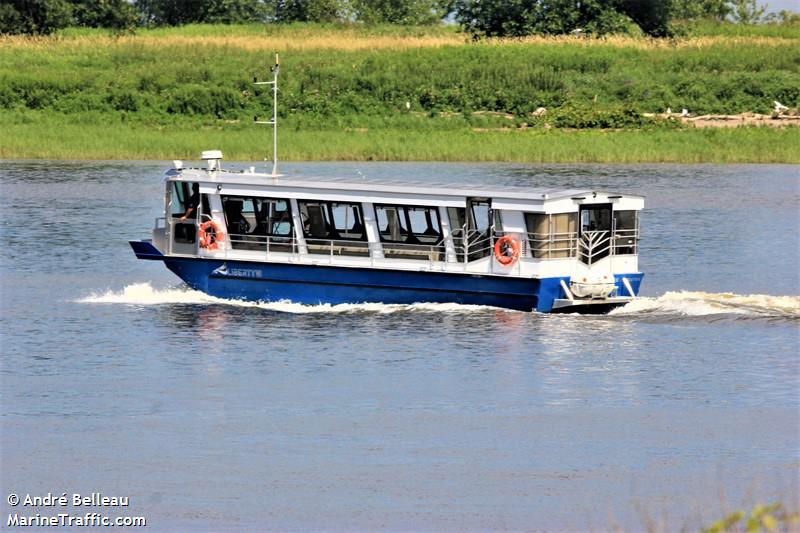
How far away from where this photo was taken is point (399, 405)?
24641 millimetres

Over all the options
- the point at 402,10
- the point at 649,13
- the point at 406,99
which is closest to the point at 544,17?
the point at 649,13

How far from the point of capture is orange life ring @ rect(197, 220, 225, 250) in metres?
32.3

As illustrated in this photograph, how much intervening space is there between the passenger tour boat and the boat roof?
0.03m

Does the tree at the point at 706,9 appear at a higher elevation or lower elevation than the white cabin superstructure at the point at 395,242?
higher

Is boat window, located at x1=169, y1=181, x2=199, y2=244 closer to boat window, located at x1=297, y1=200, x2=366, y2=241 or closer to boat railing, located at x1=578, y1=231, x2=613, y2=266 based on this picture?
boat window, located at x1=297, y1=200, x2=366, y2=241

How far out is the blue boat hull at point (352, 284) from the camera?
30.4 m

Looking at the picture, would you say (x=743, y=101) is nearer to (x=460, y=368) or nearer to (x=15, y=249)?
(x=15, y=249)

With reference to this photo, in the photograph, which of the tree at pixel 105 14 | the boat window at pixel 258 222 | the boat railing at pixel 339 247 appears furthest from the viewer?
the tree at pixel 105 14

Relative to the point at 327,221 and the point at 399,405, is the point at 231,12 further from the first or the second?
the point at 399,405

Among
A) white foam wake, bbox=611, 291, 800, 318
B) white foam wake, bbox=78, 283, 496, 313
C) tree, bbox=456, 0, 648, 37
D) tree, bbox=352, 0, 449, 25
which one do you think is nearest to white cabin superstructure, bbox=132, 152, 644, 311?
white foam wake, bbox=78, 283, 496, 313

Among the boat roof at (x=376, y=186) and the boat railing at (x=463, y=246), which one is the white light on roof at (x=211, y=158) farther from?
the boat railing at (x=463, y=246)

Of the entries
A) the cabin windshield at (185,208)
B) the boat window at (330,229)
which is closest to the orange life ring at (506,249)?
the boat window at (330,229)

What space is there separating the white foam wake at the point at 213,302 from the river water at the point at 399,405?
2.5 inches

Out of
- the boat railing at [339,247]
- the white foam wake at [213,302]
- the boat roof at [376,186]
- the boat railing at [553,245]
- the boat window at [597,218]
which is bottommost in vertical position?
the white foam wake at [213,302]
